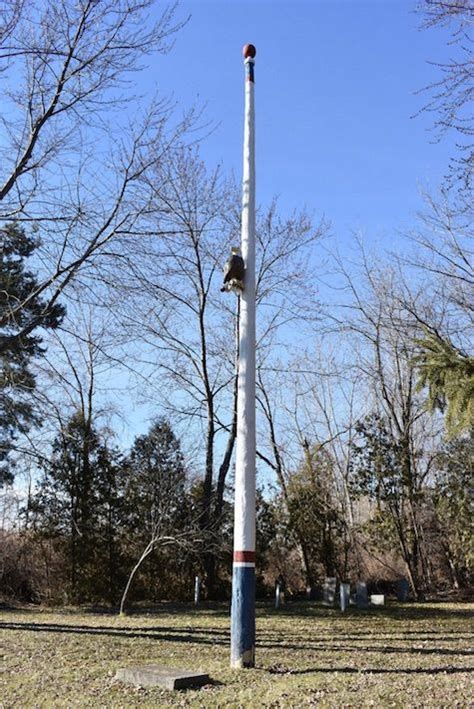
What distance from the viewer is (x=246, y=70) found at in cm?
774

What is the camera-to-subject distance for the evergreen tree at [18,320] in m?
9.13

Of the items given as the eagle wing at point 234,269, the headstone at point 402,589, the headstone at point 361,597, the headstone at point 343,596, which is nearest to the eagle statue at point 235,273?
the eagle wing at point 234,269

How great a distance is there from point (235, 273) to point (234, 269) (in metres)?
0.05

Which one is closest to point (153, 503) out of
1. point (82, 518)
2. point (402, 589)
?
point (82, 518)

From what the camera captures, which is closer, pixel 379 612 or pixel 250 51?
pixel 250 51

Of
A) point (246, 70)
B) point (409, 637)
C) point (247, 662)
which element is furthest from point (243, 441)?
point (409, 637)

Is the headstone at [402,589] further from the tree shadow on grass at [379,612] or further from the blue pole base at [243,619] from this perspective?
the blue pole base at [243,619]

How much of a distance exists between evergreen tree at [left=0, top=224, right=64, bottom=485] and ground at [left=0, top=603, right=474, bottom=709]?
342 cm

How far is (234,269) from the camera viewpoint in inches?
279

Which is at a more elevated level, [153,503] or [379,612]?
[153,503]

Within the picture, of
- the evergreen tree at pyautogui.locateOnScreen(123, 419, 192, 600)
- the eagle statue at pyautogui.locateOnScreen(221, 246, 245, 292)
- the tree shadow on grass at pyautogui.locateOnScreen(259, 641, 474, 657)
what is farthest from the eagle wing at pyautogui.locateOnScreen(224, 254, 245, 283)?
the evergreen tree at pyautogui.locateOnScreen(123, 419, 192, 600)

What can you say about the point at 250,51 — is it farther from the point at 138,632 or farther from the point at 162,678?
the point at 138,632

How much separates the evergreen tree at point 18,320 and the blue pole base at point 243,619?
4317 millimetres

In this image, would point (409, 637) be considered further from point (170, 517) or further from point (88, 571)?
point (88, 571)
